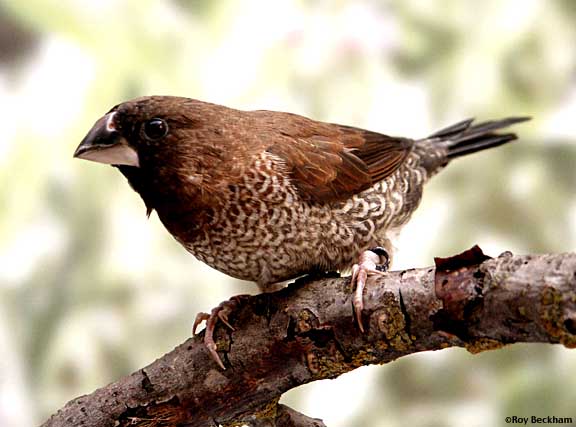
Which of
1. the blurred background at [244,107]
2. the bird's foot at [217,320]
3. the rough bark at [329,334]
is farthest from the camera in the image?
the blurred background at [244,107]

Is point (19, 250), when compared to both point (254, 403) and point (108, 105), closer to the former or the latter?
point (108, 105)

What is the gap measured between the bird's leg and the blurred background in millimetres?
987

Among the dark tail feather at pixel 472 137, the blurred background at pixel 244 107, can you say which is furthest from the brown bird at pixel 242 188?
the blurred background at pixel 244 107

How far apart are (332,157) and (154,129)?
1.47 feet

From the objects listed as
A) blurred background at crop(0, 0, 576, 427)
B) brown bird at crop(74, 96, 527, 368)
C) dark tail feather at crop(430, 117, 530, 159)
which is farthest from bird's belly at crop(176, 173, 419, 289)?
blurred background at crop(0, 0, 576, 427)

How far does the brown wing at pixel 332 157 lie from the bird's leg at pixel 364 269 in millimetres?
156

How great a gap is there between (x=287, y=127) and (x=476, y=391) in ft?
4.51

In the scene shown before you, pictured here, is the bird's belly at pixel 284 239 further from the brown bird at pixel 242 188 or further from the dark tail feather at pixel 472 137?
the dark tail feather at pixel 472 137

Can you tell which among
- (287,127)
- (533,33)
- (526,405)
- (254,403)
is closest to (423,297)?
(254,403)

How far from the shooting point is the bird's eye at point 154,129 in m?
1.61

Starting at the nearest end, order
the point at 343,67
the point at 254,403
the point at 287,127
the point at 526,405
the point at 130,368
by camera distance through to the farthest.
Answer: the point at 254,403
the point at 287,127
the point at 526,405
the point at 130,368
the point at 343,67

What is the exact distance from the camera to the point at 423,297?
126 centimetres

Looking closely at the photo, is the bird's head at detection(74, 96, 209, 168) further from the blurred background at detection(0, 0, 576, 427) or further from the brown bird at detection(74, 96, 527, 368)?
the blurred background at detection(0, 0, 576, 427)

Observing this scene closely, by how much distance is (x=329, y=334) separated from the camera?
1.43 meters
